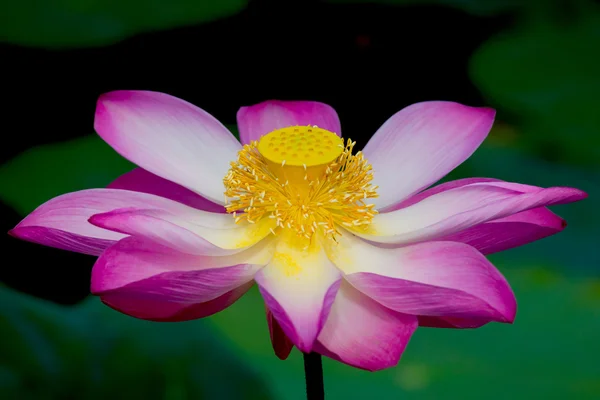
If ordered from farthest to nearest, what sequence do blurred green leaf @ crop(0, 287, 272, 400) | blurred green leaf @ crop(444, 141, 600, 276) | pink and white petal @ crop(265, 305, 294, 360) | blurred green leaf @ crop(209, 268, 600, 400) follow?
1. blurred green leaf @ crop(444, 141, 600, 276)
2. blurred green leaf @ crop(209, 268, 600, 400)
3. blurred green leaf @ crop(0, 287, 272, 400)
4. pink and white petal @ crop(265, 305, 294, 360)

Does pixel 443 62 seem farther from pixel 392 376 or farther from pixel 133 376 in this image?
pixel 133 376

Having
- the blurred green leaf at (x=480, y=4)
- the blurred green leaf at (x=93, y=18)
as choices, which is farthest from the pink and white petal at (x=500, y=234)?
the blurred green leaf at (x=480, y=4)

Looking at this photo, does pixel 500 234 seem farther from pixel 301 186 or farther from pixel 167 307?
pixel 167 307

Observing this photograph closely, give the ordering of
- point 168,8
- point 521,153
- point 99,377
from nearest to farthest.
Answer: point 99,377, point 521,153, point 168,8

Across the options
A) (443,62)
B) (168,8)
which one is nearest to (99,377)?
(168,8)

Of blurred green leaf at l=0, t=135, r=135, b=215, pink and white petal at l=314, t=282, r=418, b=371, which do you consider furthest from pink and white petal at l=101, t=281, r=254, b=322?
blurred green leaf at l=0, t=135, r=135, b=215

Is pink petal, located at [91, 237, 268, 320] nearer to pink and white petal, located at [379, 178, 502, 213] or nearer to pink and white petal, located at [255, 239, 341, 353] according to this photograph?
pink and white petal, located at [255, 239, 341, 353]

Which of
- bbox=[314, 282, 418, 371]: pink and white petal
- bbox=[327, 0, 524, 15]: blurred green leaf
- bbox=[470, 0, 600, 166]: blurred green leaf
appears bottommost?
bbox=[470, 0, 600, 166]: blurred green leaf
